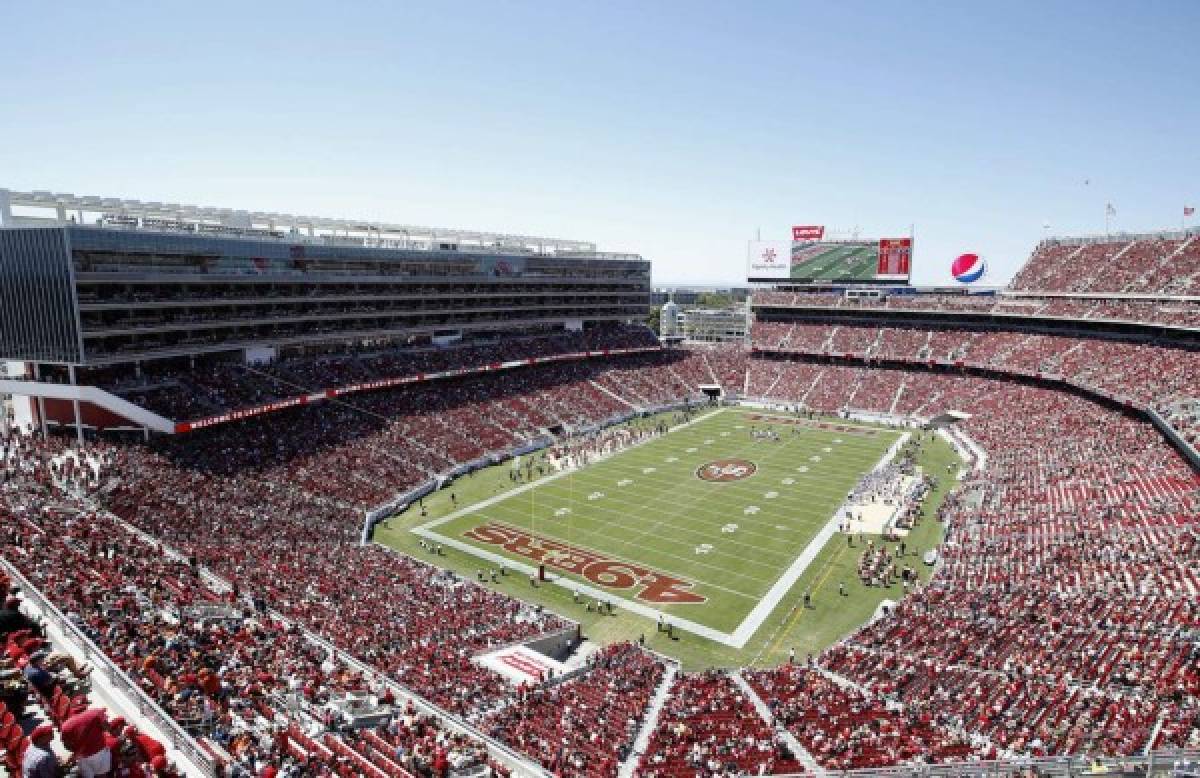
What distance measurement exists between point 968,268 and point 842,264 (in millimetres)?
13426

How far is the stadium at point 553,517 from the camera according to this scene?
51.0 ft

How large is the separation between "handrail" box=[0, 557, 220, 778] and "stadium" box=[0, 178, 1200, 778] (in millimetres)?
75

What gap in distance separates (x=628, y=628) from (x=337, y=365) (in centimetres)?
3198

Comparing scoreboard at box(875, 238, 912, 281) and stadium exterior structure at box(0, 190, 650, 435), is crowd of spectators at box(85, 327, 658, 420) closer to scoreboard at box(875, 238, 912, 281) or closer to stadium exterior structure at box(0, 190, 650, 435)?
stadium exterior structure at box(0, 190, 650, 435)

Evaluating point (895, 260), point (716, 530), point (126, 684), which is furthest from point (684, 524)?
point (895, 260)

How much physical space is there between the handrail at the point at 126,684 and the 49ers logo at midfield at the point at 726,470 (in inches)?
1338

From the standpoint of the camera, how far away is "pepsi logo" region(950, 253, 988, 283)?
252 ft

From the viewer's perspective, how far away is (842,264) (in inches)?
3073

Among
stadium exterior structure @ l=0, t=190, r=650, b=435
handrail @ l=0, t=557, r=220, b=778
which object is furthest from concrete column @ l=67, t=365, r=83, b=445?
handrail @ l=0, t=557, r=220, b=778

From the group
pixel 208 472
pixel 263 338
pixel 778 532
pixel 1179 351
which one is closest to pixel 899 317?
pixel 1179 351

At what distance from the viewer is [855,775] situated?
14062 millimetres

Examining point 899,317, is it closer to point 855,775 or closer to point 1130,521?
point 1130,521

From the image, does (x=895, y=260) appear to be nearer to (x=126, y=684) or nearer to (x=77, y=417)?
(x=77, y=417)

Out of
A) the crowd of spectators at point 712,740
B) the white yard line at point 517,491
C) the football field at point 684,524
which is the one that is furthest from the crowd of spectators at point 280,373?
the crowd of spectators at point 712,740
